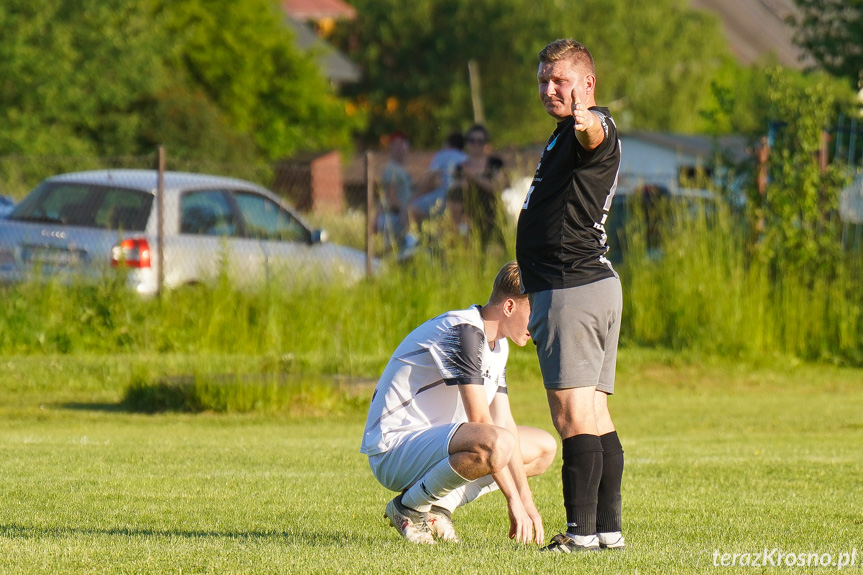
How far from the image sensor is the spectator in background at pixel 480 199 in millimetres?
15023

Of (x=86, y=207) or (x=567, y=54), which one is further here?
(x=86, y=207)

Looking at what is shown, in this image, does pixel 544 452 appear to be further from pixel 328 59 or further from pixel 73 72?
pixel 328 59

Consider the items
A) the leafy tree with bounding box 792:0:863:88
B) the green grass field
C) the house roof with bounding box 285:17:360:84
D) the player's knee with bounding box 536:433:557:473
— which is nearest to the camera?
the green grass field

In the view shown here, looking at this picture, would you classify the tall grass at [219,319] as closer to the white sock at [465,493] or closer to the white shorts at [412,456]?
the white sock at [465,493]

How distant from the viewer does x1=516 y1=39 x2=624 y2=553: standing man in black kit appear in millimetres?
4953

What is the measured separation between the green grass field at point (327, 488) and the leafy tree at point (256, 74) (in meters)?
34.4

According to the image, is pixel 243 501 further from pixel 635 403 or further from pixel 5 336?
pixel 5 336

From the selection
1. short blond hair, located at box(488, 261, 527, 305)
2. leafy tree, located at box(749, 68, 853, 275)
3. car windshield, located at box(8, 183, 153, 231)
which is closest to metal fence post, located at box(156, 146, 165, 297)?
car windshield, located at box(8, 183, 153, 231)

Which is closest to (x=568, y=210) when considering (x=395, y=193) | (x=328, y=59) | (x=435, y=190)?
(x=435, y=190)

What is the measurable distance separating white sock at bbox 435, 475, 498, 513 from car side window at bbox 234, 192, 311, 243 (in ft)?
29.4

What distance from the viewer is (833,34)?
76.8ft

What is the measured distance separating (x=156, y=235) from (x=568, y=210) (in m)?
9.35

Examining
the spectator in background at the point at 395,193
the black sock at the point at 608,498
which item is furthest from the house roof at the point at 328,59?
the black sock at the point at 608,498

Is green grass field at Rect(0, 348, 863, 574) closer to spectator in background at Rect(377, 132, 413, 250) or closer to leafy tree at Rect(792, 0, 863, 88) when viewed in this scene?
spectator in background at Rect(377, 132, 413, 250)
